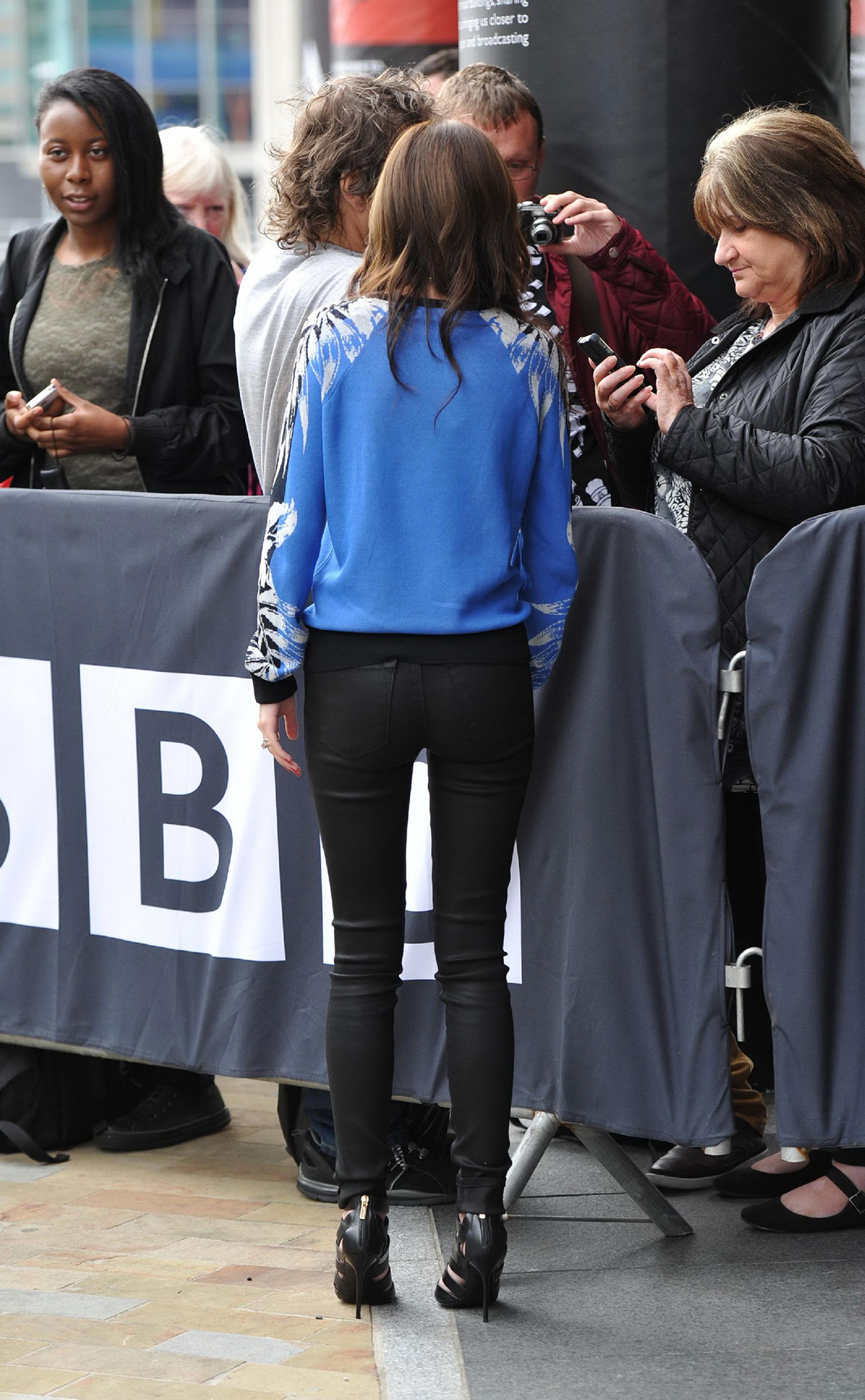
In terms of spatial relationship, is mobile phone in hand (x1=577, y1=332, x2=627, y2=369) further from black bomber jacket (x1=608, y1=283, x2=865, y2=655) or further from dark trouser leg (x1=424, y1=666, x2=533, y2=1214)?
dark trouser leg (x1=424, y1=666, x2=533, y2=1214)

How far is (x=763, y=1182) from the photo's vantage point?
3.61 m

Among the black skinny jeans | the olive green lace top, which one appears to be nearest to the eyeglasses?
the olive green lace top

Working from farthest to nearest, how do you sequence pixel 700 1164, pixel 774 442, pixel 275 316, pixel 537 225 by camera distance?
pixel 537 225
pixel 700 1164
pixel 275 316
pixel 774 442

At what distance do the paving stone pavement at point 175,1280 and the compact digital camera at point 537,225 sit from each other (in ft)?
7.05

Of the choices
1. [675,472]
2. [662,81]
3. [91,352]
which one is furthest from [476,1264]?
[662,81]

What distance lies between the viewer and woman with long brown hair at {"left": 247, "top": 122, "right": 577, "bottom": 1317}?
9.25ft

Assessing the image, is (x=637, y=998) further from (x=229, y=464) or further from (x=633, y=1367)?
(x=229, y=464)

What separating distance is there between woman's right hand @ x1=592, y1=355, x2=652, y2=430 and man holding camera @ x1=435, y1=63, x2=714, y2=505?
1.69ft

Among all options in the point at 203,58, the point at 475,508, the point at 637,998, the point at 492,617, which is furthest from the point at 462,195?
the point at 203,58

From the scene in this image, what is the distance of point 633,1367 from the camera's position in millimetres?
2828

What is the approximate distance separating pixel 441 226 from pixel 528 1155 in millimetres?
1811

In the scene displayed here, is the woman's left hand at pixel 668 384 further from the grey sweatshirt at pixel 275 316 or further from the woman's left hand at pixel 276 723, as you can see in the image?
the woman's left hand at pixel 276 723

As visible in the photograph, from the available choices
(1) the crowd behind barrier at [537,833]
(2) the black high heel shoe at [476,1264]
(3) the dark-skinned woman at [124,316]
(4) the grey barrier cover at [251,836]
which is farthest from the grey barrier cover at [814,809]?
(3) the dark-skinned woman at [124,316]

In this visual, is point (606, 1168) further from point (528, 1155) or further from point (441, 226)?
point (441, 226)
